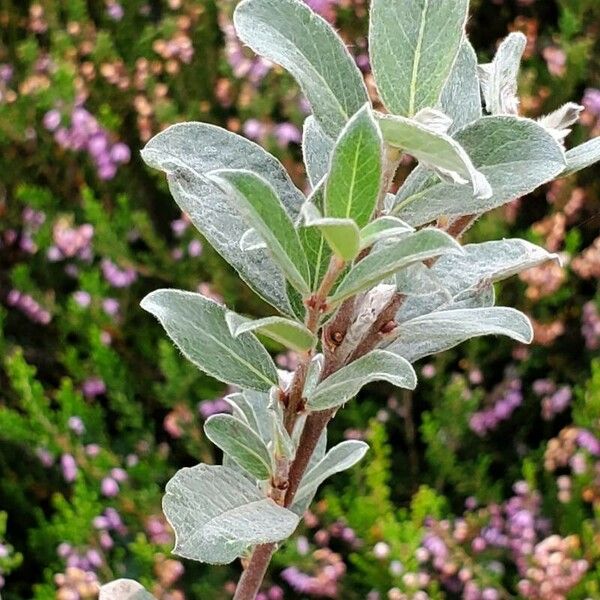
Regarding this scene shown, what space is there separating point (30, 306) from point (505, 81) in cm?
107

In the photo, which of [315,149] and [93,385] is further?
[93,385]

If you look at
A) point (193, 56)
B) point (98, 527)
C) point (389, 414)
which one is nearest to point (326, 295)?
point (98, 527)

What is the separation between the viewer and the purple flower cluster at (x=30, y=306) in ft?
4.16

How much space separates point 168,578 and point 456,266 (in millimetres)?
714

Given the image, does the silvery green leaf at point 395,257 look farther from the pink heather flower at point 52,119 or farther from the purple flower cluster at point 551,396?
the pink heather flower at point 52,119

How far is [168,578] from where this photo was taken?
37.0 inches

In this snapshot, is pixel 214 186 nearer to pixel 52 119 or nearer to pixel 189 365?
pixel 189 365

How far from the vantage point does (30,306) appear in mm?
1275

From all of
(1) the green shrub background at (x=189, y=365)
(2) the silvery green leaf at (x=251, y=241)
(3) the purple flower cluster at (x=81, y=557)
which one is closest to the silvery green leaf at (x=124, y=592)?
(2) the silvery green leaf at (x=251, y=241)

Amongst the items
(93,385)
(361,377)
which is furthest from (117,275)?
(361,377)

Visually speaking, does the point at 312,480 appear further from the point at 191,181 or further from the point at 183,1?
the point at 183,1

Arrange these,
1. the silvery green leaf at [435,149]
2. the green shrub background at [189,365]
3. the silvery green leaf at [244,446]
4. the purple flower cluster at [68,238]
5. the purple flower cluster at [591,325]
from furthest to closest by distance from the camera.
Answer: the purple flower cluster at [68,238] → the purple flower cluster at [591,325] → the green shrub background at [189,365] → the silvery green leaf at [244,446] → the silvery green leaf at [435,149]

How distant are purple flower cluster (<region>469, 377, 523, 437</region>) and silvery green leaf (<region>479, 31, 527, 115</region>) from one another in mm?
913

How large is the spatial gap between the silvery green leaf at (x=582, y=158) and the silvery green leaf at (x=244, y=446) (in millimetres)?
159
